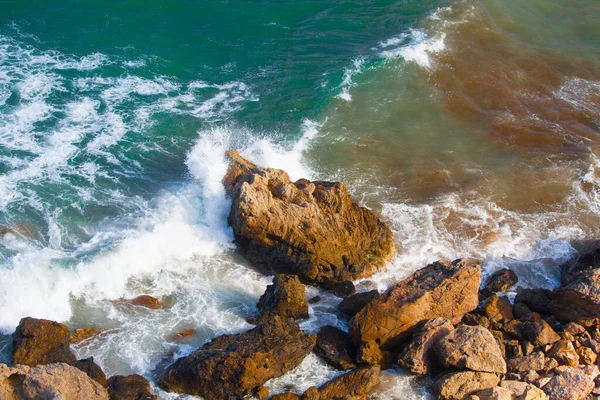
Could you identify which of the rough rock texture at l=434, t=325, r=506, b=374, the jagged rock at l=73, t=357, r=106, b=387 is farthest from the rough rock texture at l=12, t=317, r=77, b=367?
the rough rock texture at l=434, t=325, r=506, b=374

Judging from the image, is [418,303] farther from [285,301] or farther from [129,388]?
[129,388]

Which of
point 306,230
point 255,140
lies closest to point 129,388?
point 306,230

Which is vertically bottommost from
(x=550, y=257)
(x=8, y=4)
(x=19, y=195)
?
(x=550, y=257)

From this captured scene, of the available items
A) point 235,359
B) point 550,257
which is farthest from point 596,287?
point 235,359

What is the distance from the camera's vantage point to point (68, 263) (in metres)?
20.3

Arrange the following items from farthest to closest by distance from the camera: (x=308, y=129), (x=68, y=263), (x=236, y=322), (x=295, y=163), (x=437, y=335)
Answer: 1. (x=308, y=129)
2. (x=295, y=163)
3. (x=68, y=263)
4. (x=236, y=322)
5. (x=437, y=335)

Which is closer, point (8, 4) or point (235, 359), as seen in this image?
point (235, 359)

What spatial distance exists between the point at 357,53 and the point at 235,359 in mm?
19833

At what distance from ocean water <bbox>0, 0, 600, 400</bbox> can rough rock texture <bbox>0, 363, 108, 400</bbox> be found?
1.69 m

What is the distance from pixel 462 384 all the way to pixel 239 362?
5.93 metres

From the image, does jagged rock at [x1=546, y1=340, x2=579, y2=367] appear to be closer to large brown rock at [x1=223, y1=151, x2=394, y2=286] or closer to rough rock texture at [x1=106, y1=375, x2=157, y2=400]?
large brown rock at [x1=223, y1=151, x2=394, y2=286]

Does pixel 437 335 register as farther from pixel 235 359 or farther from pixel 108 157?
pixel 108 157

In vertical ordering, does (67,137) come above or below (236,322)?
above

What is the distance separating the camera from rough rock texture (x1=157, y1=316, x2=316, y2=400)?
53.3 ft
